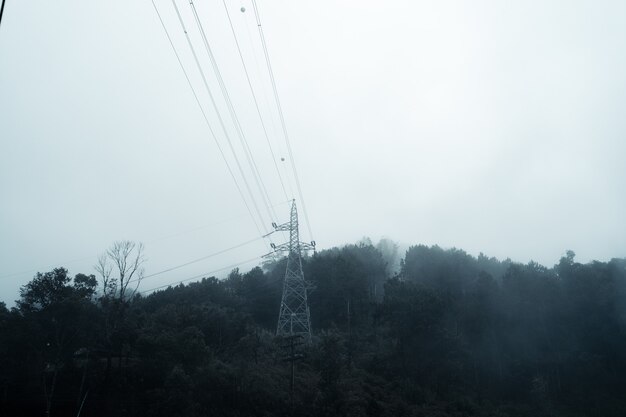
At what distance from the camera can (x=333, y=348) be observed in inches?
1436

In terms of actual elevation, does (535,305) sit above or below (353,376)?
above

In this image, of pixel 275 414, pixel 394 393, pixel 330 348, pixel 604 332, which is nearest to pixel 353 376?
pixel 394 393

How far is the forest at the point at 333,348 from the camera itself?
109ft

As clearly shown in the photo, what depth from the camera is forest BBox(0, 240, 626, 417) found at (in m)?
33.3

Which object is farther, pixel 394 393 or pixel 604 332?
pixel 604 332

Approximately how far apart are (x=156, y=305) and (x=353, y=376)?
2978 centimetres

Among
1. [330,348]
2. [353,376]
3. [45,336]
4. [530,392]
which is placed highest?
[45,336]

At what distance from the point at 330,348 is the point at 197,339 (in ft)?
34.7

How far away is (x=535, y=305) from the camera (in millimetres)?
55844

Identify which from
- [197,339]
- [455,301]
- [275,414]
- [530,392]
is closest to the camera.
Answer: [275,414]

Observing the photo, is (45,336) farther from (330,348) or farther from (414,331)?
(414,331)

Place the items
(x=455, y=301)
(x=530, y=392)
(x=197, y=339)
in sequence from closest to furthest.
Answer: (x=197, y=339) < (x=530, y=392) < (x=455, y=301)

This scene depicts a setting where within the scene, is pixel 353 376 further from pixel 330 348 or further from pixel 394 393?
pixel 330 348

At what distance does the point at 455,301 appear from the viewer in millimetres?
53688
